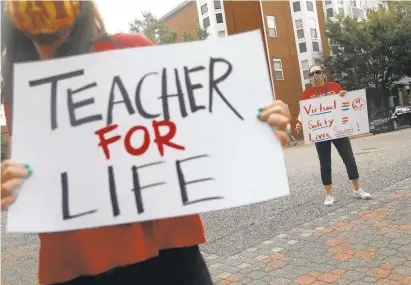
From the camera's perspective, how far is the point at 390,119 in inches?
803

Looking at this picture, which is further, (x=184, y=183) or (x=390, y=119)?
(x=390, y=119)

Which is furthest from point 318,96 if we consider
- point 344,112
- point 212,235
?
point 212,235

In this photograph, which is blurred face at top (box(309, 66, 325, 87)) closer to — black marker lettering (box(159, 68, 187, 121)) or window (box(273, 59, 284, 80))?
black marker lettering (box(159, 68, 187, 121))

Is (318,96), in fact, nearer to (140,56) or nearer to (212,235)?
(212,235)

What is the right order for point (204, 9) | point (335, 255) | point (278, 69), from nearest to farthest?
point (335, 255)
point (278, 69)
point (204, 9)

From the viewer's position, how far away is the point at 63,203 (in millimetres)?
1266

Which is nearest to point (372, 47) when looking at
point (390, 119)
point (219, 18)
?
point (390, 119)

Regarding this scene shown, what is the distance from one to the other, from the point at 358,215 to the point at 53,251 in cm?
Result: 393

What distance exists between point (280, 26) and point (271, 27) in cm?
104

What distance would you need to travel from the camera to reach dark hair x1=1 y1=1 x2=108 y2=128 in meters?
1.29

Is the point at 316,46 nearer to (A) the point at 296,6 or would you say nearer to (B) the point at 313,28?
(B) the point at 313,28

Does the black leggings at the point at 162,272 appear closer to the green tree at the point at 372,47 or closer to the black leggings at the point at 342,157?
the black leggings at the point at 342,157

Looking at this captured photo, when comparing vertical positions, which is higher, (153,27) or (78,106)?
(153,27)

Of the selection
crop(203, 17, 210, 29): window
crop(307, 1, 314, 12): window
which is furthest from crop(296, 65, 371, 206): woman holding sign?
crop(307, 1, 314, 12): window
